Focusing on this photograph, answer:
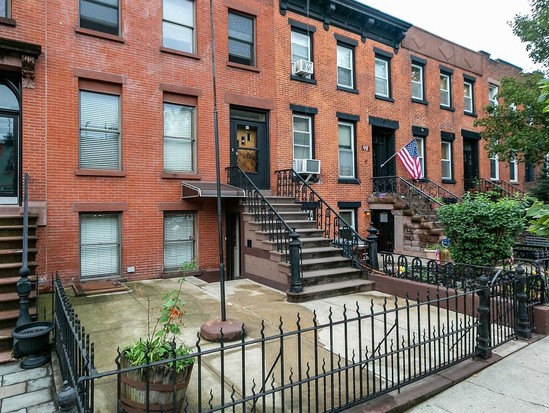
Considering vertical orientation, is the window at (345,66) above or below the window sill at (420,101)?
above

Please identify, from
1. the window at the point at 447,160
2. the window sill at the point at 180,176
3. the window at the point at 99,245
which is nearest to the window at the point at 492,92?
the window at the point at 447,160

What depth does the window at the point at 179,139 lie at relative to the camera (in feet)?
33.9

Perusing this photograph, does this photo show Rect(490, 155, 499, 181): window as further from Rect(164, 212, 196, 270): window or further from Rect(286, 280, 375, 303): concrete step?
Rect(164, 212, 196, 270): window

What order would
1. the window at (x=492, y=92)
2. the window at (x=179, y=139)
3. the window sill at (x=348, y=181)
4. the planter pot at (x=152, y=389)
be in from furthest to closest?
the window at (x=492, y=92)
the window sill at (x=348, y=181)
the window at (x=179, y=139)
the planter pot at (x=152, y=389)

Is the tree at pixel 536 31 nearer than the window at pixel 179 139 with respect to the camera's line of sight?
No

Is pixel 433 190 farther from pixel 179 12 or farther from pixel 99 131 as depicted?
pixel 99 131

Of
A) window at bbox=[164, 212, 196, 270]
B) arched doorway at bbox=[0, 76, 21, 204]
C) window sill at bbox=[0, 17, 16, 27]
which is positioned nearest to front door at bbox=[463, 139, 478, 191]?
window at bbox=[164, 212, 196, 270]

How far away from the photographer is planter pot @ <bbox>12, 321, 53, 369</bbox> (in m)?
4.71

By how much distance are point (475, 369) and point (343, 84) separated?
11679mm

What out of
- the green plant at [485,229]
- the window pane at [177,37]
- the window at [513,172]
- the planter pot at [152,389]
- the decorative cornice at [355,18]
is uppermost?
the decorative cornice at [355,18]

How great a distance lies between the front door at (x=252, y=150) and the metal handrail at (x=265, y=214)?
929mm

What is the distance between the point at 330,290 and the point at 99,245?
5.85 meters

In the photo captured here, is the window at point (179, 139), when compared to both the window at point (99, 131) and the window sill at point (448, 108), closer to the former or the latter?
the window at point (99, 131)

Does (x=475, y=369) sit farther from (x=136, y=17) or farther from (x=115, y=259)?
(x=136, y=17)
